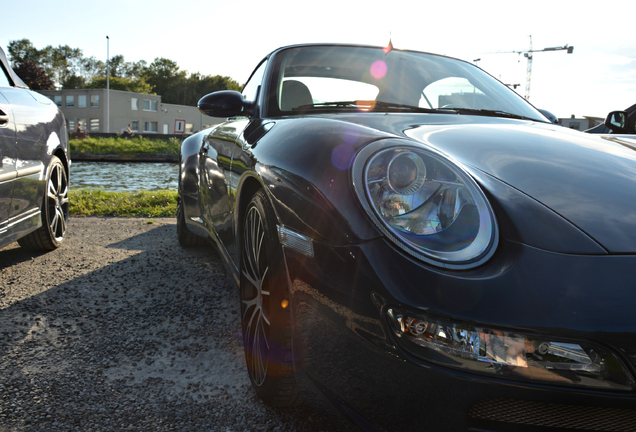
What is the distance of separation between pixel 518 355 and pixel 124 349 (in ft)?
5.84

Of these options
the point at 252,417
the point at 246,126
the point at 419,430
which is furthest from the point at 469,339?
the point at 246,126

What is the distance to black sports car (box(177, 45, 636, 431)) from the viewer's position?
1073 millimetres

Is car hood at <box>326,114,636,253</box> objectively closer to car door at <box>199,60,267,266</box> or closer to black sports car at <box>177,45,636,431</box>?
black sports car at <box>177,45,636,431</box>

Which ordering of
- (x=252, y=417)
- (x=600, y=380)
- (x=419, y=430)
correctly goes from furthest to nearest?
(x=252, y=417) < (x=419, y=430) < (x=600, y=380)

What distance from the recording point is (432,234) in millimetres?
1295

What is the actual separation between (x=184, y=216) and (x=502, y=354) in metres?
3.23

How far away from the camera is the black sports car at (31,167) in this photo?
3057 mm

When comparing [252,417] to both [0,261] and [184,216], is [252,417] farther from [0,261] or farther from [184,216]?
[0,261]

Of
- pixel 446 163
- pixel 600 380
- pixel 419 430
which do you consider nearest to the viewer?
pixel 600 380

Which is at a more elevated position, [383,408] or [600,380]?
[600,380]

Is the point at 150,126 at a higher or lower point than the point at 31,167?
higher

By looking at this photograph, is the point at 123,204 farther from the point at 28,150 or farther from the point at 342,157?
the point at 342,157

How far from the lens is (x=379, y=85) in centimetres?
262

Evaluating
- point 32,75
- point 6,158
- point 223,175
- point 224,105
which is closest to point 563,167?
point 223,175
